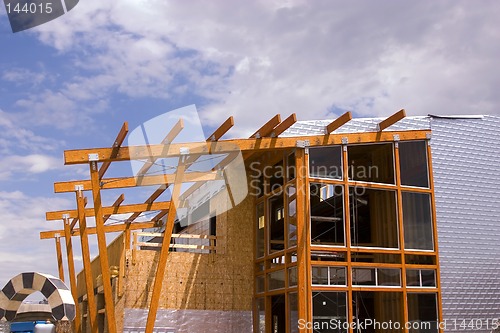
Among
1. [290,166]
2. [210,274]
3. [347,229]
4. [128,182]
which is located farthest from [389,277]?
[128,182]

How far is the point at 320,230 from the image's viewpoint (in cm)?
1734

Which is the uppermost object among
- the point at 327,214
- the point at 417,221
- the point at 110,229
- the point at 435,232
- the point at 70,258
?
the point at 110,229

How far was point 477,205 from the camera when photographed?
18.7 m

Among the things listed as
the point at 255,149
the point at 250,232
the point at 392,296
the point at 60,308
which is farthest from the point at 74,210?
the point at 392,296

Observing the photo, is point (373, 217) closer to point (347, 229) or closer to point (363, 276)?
point (347, 229)

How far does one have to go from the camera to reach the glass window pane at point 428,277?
17.7 meters

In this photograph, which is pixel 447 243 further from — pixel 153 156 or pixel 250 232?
pixel 153 156

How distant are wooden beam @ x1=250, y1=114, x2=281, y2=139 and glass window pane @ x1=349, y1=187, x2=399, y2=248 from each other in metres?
2.96

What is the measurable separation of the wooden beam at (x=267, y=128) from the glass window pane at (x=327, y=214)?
1.97 metres

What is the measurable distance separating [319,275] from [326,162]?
315cm

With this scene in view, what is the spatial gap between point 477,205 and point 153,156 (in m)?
9.59

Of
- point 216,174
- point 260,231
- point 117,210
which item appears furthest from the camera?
point 117,210

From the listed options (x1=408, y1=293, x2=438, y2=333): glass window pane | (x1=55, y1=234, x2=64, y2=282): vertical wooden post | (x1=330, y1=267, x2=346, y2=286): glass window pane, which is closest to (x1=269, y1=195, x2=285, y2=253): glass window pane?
(x1=330, y1=267, x2=346, y2=286): glass window pane

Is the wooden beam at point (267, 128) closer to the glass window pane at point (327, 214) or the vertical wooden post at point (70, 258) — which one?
the glass window pane at point (327, 214)
